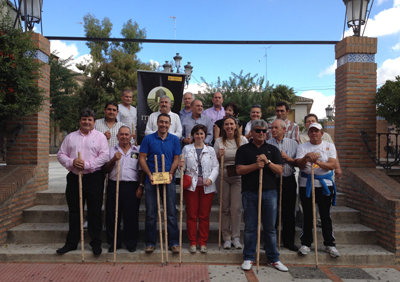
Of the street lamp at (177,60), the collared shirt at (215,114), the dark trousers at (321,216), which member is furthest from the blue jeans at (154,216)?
the street lamp at (177,60)

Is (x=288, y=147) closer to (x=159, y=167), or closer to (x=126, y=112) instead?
(x=159, y=167)

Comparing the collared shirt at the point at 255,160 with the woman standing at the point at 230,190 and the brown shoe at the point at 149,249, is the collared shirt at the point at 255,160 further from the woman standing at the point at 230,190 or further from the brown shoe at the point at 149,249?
the brown shoe at the point at 149,249

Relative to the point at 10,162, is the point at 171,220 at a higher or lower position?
lower

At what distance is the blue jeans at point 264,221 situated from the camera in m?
4.32

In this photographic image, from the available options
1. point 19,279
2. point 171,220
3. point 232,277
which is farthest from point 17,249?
point 232,277

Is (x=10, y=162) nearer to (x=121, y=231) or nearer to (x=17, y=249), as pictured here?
(x=17, y=249)

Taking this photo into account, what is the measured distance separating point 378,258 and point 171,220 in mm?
3006

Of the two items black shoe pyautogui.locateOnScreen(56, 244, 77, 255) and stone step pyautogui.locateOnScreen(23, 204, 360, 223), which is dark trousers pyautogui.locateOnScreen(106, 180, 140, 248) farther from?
stone step pyautogui.locateOnScreen(23, 204, 360, 223)

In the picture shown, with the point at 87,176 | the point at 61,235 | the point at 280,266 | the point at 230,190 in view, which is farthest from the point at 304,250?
the point at 61,235

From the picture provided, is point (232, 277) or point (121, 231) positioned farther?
point (121, 231)

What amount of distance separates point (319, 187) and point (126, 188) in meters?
2.76

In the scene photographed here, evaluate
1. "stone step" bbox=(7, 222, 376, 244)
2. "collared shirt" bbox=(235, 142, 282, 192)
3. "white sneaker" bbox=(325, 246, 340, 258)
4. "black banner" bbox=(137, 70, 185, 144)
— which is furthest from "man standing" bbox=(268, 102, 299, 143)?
"black banner" bbox=(137, 70, 185, 144)

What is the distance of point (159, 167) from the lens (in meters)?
4.57

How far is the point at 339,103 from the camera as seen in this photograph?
657cm
